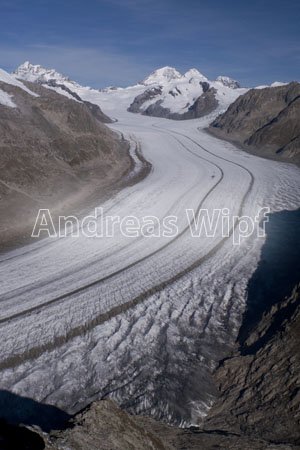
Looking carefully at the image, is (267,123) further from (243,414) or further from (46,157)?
(243,414)

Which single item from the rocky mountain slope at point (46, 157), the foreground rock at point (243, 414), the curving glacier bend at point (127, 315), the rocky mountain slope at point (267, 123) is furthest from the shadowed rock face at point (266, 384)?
the rocky mountain slope at point (267, 123)

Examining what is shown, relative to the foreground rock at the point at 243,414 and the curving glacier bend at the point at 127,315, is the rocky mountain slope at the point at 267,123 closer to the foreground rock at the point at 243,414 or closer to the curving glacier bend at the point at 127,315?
the curving glacier bend at the point at 127,315

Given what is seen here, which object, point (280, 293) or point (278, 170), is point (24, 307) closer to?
point (280, 293)

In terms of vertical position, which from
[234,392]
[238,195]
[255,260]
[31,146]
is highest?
[31,146]

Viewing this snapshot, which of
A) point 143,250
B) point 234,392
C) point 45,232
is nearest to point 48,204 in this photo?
point 45,232

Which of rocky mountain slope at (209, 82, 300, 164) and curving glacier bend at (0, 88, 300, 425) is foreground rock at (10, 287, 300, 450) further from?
rocky mountain slope at (209, 82, 300, 164)

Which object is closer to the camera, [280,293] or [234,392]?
[234,392]
